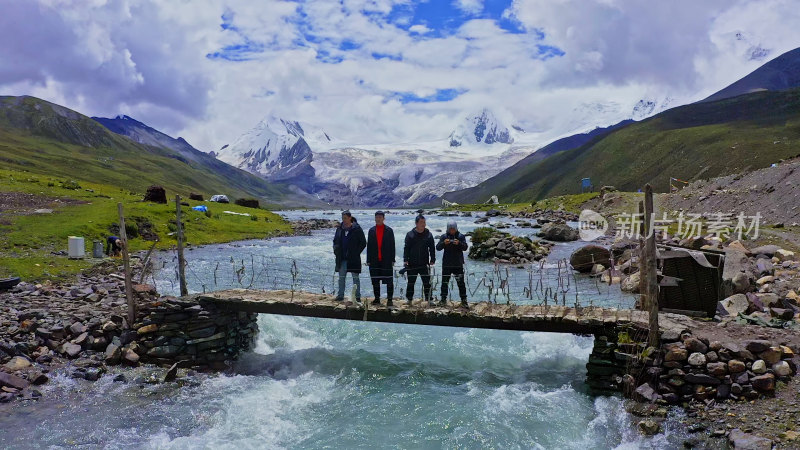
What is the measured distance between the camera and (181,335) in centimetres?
1627

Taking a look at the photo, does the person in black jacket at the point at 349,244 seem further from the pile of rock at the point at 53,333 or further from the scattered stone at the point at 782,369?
the scattered stone at the point at 782,369

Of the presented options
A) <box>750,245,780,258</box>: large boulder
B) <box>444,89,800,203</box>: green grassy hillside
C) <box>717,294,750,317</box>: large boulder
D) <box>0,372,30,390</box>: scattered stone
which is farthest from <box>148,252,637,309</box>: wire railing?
<box>444,89,800,203</box>: green grassy hillside

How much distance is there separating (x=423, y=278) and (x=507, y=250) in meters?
23.7

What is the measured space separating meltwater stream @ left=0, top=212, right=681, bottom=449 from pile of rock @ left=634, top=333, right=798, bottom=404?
45.7 inches

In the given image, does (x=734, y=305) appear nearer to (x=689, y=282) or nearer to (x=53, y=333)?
(x=689, y=282)

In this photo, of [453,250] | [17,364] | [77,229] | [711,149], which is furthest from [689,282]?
[711,149]

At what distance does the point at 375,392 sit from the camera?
1470cm

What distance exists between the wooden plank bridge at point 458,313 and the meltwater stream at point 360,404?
1786mm

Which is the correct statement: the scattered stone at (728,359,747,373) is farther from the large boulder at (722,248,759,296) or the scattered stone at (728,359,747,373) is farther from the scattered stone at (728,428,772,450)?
the large boulder at (722,248,759,296)

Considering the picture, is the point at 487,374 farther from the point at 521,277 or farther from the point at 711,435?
the point at 521,277

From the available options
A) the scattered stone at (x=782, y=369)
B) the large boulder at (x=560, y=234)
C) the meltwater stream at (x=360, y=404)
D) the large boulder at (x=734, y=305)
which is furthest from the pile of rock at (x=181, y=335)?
the large boulder at (x=560, y=234)

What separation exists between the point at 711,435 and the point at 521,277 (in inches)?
772

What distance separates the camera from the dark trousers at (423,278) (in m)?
15.4

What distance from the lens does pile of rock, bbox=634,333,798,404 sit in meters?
11.5
